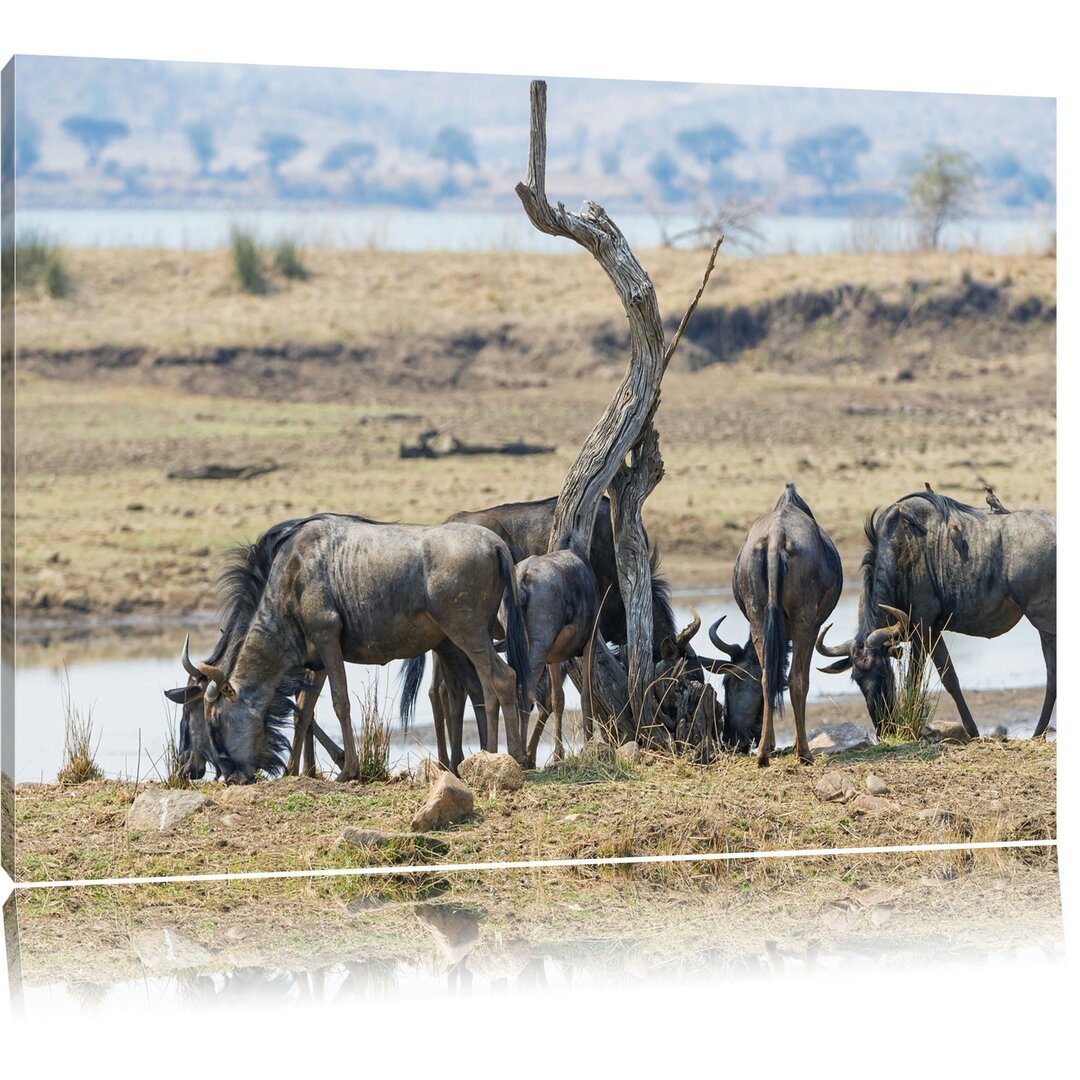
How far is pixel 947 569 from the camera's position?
11.1 meters

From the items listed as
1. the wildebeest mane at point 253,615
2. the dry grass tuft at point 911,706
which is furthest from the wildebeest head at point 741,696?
the wildebeest mane at point 253,615

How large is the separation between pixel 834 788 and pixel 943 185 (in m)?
29.3

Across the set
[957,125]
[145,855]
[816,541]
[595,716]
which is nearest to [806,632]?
[816,541]

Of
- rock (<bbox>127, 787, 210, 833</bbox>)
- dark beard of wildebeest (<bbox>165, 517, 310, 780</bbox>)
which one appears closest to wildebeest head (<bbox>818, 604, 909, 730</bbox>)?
dark beard of wildebeest (<bbox>165, 517, 310, 780</bbox>)

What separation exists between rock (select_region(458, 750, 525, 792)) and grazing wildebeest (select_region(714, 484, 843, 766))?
4.60 ft

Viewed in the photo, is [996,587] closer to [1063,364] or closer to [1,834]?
[1063,364]

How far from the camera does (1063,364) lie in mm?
9977

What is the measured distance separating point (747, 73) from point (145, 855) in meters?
4.75

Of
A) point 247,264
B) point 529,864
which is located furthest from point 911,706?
point 247,264

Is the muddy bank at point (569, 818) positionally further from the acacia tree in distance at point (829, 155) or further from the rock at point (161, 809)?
the acacia tree in distance at point (829, 155)

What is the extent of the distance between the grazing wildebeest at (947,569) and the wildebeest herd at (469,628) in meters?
0.02

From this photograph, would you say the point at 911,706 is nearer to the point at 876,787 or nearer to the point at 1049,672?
the point at 1049,672

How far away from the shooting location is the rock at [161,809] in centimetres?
915

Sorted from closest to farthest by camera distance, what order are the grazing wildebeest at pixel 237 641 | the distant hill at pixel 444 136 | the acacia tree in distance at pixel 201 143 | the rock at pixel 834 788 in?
the rock at pixel 834 788 → the grazing wildebeest at pixel 237 641 → the distant hill at pixel 444 136 → the acacia tree in distance at pixel 201 143
